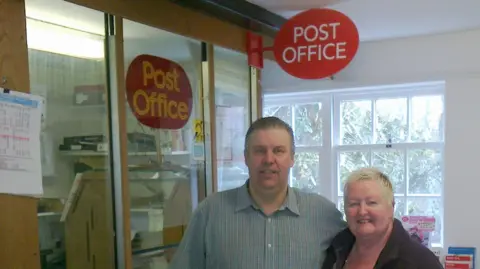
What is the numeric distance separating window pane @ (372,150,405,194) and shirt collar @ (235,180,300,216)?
2.79 m

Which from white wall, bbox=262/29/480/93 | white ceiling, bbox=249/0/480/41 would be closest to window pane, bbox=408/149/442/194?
white wall, bbox=262/29/480/93

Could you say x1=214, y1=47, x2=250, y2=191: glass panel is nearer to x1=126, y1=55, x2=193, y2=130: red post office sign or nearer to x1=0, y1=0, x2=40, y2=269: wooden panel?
x1=126, y1=55, x2=193, y2=130: red post office sign

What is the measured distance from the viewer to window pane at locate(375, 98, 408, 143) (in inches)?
169

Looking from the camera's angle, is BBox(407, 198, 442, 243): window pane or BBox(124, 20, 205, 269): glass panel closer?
BBox(124, 20, 205, 269): glass panel

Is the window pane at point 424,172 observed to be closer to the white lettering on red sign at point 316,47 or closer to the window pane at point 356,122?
the window pane at point 356,122

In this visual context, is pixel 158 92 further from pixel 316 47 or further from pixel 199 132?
pixel 316 47

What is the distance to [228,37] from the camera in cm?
318

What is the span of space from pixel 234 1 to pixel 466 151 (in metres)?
2.23

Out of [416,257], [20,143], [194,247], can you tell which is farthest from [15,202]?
[416,257]

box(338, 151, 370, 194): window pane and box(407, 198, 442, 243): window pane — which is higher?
box(338, 151, 370, 194): window pane

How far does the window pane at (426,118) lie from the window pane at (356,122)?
1.22 feet

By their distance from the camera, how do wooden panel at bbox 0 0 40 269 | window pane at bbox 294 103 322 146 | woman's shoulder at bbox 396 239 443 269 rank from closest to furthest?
woman's shoulder at bbox 396 239 443 269
wooden panel at bbox 0 0 40 269
window pane at bbox 294 103 322 146

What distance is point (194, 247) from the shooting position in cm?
176

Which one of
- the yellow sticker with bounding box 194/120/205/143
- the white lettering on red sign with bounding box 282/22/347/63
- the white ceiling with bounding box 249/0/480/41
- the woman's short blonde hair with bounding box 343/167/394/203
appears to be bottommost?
the woman's short blonde hair with bounding box 343/167/394/203
